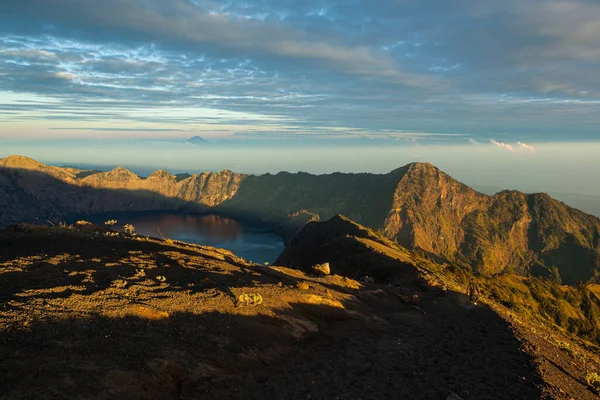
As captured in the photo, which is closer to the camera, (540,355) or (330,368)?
(330,368)

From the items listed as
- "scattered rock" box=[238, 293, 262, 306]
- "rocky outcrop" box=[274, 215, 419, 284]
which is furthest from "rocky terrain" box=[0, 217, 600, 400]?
"rocky outcrop" box=[274, 215, 419, 284]

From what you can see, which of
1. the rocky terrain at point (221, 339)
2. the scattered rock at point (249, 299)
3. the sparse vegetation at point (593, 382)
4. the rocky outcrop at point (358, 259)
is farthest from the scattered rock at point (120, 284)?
the sparse vegetation at point (593, 382)

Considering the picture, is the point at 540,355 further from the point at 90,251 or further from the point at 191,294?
the point at 90,251

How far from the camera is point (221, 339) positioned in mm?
19516

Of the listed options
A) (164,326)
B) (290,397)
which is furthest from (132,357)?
(290,397)

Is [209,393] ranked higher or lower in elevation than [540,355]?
higher

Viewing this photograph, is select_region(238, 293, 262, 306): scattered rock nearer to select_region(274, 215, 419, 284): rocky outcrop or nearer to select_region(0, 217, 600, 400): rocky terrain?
select_region(0, 217, 600, 400): rocky terrain

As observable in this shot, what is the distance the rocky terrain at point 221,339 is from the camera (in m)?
14.5

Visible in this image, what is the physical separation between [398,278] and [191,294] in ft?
139

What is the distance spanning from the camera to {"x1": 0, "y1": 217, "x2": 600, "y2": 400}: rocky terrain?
1445cm

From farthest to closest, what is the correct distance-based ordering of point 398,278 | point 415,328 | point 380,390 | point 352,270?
point 352,270 → point 398,278 → point 415,328 → point 380,390

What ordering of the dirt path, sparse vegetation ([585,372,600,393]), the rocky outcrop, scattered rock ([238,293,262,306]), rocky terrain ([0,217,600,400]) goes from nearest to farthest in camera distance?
the dirt path, rocky terrain ([0,217,600,400]), sparse vegetation ([585,372,600,393]), scattered rock ([238,293,262,306]), the rocky outcrop

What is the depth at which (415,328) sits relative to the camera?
3177 centimetres

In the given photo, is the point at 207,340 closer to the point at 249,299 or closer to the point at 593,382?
the point at 249,299
